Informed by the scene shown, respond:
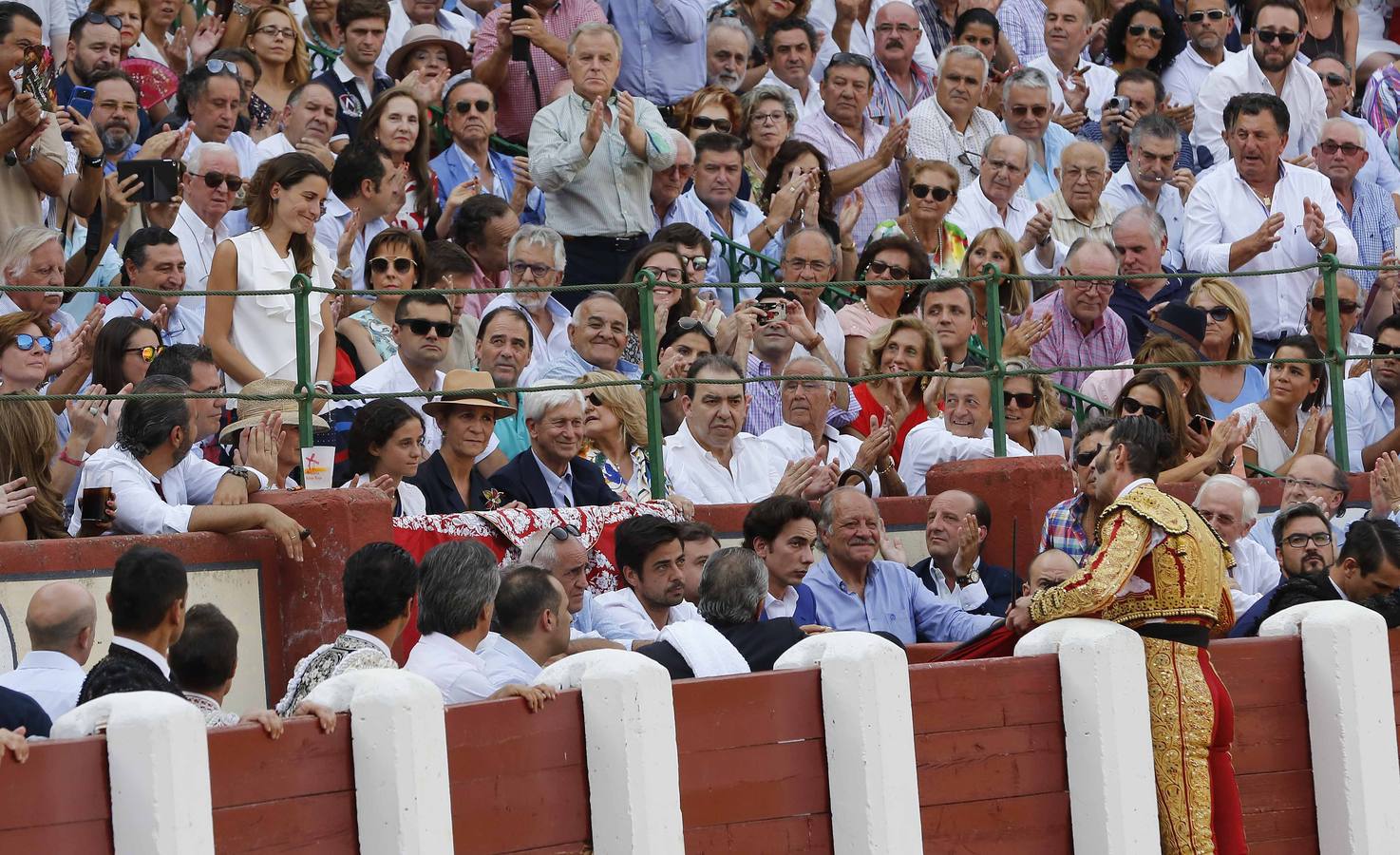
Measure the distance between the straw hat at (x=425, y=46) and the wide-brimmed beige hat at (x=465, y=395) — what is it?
3.91 m

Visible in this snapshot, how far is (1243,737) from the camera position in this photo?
8.73m

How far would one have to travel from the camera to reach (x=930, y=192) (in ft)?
41.0

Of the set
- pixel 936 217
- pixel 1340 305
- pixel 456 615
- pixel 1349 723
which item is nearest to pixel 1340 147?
pixel 1340 305

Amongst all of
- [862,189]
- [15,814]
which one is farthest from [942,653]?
[862,189]

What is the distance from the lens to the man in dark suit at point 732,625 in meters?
7.57

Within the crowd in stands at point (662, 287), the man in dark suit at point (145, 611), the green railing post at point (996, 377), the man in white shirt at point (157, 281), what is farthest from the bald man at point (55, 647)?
the green railing post at point (996, 377)

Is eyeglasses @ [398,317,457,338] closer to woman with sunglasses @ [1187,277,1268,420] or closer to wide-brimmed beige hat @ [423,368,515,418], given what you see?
wide-brimmed beige hat @ [423,368,515,418]

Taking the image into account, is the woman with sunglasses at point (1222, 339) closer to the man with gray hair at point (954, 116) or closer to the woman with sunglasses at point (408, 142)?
the man with gray hair at point (954, 116)

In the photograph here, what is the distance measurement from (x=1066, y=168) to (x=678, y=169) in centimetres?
240

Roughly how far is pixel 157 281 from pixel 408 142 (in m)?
2.35

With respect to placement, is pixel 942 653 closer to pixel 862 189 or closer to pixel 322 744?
pixel 322 744

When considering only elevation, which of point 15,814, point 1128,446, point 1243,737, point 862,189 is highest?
point 862,189

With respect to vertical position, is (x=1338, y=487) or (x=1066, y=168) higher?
(x=1066, y=168)

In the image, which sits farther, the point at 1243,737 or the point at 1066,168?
the point at 1066,168
